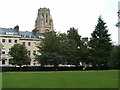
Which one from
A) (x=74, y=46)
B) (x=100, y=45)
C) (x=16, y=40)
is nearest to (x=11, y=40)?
(x=16, y=40)

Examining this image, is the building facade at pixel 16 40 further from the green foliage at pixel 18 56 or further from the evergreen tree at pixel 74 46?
the green foliage at pixel 18 56

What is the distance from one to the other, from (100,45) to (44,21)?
68721 millimetres

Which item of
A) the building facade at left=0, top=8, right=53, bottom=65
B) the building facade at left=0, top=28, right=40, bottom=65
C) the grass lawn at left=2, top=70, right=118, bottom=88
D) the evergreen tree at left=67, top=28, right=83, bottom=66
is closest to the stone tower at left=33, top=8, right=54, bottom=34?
the building facade at left=0, top=8, right=53, bottom=65

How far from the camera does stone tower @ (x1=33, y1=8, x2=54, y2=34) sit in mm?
129375

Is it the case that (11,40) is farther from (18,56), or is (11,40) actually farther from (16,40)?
(18,56)

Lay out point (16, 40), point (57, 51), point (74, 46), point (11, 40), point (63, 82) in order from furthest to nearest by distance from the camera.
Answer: point (16, 40) → point (11, 40) → point (74, 46) → point (57, 51) → point (63, 82)

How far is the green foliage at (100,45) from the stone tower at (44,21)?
206 feet

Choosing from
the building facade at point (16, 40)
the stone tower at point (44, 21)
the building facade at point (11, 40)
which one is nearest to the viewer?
the building facade at point (11, 40)

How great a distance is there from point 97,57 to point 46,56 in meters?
14.3

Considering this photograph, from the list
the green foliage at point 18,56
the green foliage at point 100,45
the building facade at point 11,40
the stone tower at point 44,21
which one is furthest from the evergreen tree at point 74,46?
the stone tower at point 44,21

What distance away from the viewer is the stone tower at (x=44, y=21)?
424ft

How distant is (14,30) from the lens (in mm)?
100125

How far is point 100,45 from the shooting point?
6706cm

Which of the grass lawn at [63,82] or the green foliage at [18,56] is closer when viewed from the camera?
the grass lawn at [63,82]
